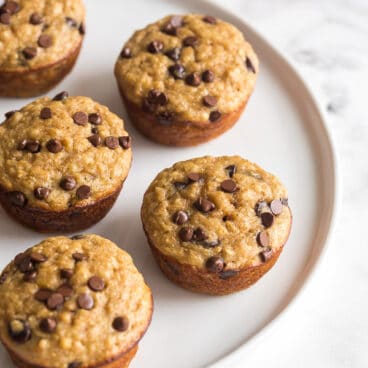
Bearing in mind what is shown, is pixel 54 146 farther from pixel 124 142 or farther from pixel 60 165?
pixel 124 142

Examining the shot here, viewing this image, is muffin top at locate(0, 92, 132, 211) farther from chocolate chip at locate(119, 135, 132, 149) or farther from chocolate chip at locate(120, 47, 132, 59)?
chocolate chip at locate(120, 47, 132, 59)

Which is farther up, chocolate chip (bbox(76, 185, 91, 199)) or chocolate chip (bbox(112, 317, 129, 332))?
chocolate chip (bbox(76, 185, 91, 199))

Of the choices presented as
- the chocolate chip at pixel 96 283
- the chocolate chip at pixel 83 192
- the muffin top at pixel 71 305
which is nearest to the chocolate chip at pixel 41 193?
the chocolate chip at pixel 83 192

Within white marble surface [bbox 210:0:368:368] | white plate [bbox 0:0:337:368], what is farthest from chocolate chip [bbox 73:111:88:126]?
white marble surface [bbox 210:0:368:368]

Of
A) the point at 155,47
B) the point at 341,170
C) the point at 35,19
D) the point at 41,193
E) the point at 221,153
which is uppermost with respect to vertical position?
the point at 35,19

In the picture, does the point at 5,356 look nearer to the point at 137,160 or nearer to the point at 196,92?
the point at 137,160

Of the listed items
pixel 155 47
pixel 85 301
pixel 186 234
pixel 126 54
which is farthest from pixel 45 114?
pixel 85 301
